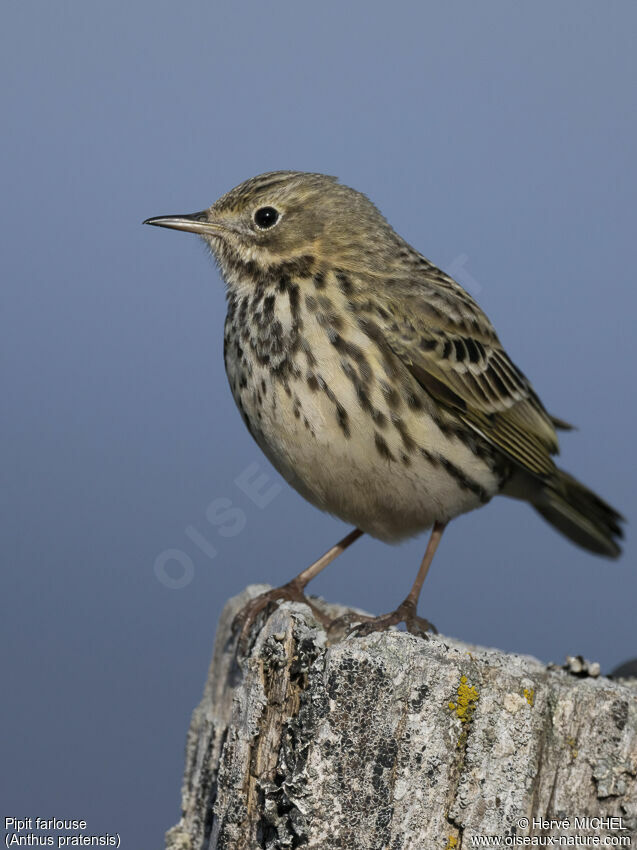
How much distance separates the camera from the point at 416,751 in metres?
4.02

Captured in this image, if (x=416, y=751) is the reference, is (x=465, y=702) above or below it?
above

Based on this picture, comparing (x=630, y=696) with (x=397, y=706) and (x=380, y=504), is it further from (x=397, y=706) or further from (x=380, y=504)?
(x=380, y=504)

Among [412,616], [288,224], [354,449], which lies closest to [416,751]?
[412,616]

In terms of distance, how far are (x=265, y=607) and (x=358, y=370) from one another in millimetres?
1608

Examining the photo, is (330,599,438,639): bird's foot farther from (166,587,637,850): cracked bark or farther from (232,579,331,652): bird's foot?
(166,587,637,850): cracked bark

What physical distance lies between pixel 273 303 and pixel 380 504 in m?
1.34

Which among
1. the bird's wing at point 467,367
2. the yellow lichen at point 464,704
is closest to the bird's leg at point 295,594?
the bird's wing at point 467,367

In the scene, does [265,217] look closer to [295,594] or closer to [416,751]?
[295,594]

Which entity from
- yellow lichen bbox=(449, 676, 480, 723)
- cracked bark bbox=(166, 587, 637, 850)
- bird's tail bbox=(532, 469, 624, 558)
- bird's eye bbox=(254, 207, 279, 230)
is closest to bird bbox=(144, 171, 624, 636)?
bird's eye bbox=(254, 207, 279, 230)

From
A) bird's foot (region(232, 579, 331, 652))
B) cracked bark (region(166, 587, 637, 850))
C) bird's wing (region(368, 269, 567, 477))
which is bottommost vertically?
cracked bark (region(166, 587, 637, 850))

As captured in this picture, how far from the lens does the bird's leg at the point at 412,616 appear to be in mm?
5148

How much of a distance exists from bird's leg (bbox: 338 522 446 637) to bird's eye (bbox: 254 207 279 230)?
7.24 feet

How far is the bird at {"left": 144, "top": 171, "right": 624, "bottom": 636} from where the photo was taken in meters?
5.25

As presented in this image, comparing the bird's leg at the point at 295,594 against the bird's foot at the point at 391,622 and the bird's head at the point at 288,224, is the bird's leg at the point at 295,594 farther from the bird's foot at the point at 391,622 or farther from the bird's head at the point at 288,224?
the bird's head at the point at 288,224
